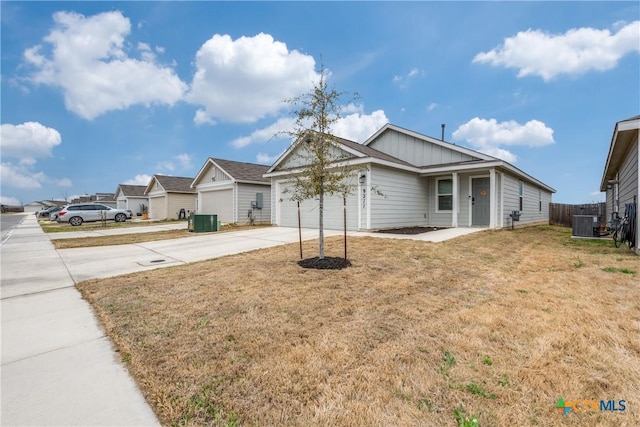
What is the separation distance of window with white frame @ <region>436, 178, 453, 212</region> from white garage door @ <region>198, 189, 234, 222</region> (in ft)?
41.1

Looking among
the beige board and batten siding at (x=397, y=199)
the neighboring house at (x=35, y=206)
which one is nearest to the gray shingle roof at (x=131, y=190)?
the beige board and batten siding at (x=397, y=199)

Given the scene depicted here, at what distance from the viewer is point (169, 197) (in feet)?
84.7

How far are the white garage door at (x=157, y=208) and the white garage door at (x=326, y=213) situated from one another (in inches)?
664

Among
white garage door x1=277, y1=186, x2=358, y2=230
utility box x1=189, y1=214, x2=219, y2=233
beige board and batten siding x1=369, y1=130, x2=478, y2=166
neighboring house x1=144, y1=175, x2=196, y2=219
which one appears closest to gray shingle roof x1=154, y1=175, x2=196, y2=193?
neighboring house x1=144, y1=175, x2=196, y2=219

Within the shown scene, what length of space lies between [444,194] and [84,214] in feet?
83.9

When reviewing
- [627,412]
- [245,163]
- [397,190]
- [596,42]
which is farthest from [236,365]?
[245,163]

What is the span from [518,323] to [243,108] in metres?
15.0

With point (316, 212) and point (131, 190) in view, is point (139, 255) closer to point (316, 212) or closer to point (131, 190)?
point (316, 212)

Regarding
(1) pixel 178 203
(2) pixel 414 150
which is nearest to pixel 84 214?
(1) pixel 178 203

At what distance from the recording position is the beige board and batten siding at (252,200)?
60.5 ft

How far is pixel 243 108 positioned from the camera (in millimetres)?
15062

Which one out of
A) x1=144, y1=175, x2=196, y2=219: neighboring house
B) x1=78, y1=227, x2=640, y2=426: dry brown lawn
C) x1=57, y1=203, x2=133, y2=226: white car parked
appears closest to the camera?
x1=78, y1=227, x2=640, y2=426: dry brown lawn

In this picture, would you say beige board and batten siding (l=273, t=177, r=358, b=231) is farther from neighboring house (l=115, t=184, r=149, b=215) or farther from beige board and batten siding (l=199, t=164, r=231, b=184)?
neighboring house (l=115, t=184, r=149, b=215)

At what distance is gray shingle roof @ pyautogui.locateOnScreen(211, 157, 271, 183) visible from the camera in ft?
61.4
